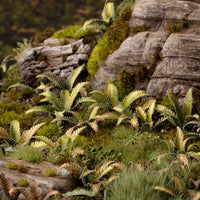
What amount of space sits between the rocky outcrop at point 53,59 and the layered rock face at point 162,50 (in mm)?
1135

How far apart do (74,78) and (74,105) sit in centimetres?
110

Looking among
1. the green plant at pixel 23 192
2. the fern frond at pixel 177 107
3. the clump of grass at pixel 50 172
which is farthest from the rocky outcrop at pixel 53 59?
the green plant at pixel 23 192

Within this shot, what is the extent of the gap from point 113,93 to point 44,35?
5.06 meters

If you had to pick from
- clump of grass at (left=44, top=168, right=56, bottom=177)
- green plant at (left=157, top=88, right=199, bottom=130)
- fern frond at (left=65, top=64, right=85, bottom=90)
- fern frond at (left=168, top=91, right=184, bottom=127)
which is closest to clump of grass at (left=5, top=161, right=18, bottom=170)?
clump of grass at (left=44, top=168, right=56, bottom=177)

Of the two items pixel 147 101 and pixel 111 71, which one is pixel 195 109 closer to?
pixel 147 101

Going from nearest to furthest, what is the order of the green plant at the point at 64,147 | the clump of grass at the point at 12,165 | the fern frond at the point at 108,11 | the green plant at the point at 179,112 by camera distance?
the clump of grass at the point at 12,165
the green plant at the point at 64,147
the green plant at the point at 179,112
the fern frond at the point at 108,11

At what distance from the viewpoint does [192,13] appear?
25.9 ft

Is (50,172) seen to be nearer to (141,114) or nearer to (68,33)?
(141,114)

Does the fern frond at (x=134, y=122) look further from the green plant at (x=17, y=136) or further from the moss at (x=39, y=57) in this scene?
the moss at (x=39, y=57)

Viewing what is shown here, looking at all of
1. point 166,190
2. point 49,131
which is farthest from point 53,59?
point 166,190

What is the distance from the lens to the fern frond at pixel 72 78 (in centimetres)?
860

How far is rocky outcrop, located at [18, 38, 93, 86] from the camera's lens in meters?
9.29

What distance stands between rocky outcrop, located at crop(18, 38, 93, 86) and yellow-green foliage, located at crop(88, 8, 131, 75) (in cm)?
50

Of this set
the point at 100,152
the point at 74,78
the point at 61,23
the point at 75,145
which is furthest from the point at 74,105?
the point at 61,23
